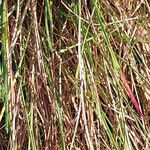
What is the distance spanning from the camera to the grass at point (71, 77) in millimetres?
988

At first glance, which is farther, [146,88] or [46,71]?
[146,88]

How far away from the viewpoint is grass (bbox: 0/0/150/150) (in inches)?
38.9

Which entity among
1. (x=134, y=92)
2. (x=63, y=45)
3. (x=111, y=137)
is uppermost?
(x=63, y=45)

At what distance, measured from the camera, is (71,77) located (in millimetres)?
1041

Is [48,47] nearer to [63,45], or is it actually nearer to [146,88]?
[63,45]

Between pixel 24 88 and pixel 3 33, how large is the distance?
0.45 ft

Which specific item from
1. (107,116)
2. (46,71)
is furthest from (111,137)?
(46,71)

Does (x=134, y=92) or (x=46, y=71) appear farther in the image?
(x=134, y=92)

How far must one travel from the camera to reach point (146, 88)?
112 centimetres

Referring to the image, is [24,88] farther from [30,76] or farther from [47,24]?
[47,24]

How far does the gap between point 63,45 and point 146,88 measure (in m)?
0.23

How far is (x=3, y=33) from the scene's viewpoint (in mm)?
979

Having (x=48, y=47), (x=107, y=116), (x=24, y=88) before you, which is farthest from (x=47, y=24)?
(x=107, y=116)

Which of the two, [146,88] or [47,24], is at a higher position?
[47,24]
